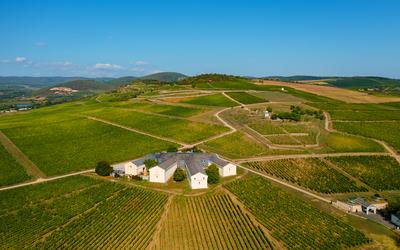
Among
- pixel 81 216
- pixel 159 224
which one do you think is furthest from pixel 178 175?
pixel 81 216

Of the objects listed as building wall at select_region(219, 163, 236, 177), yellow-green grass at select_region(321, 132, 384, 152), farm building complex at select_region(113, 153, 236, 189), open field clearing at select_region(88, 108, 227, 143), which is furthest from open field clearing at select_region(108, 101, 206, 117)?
building wall at select_region(219, 163, 236, 177)

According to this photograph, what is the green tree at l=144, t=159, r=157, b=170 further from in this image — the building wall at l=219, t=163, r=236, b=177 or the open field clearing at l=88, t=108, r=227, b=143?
the open field clearing at l=88, t=108, r=227, b=143

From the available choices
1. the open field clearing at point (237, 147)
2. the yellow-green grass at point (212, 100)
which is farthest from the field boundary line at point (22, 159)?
the yellow-green grass at point (212, 100)

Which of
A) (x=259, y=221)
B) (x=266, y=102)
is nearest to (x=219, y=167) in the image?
(x=259, y=221)

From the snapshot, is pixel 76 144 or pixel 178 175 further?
pixel 76 144

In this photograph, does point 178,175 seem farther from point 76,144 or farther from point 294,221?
point 76,144

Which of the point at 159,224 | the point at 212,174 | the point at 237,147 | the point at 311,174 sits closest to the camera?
the point at 159,224
